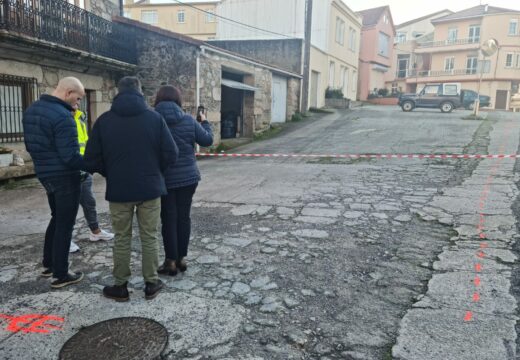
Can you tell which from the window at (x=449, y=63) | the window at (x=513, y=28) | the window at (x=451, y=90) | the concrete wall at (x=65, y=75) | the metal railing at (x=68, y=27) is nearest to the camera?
the metal railing at (x=68, y=27)

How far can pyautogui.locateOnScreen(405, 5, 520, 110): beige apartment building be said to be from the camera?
3653 centimetres

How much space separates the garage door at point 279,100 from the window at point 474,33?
90.2ft

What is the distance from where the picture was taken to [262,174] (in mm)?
8984

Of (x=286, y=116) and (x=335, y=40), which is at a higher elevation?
(x=335, y=40)

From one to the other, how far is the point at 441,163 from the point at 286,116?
11162 mm

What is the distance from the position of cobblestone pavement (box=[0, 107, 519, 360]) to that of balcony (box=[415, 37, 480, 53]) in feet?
117

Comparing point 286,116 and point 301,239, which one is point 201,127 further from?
point 286,116

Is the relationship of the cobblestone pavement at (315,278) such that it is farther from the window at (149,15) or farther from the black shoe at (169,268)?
the window at (149,15)

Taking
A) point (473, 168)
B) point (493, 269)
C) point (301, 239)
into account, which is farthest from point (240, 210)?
point (473, 168)

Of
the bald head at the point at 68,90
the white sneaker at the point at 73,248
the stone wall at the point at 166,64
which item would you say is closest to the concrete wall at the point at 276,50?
the stone wall at the point at 166,64

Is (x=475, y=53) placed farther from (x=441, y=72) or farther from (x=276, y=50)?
(x=276, y=50)

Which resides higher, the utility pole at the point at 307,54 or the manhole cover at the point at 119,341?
the utility pole at the point at 307,54

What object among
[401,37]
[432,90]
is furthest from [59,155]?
[401,37]

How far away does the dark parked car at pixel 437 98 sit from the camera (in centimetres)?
2180
